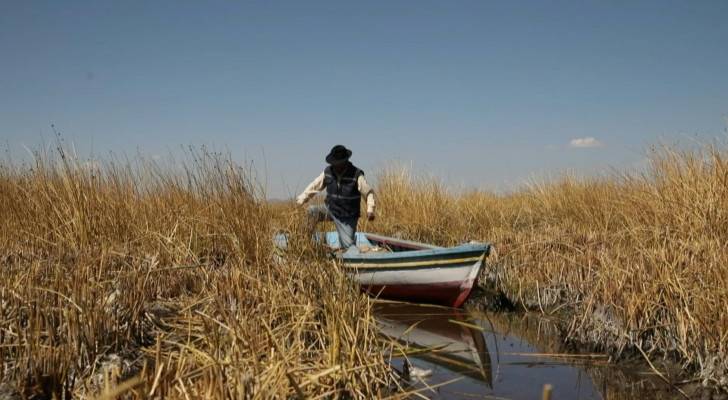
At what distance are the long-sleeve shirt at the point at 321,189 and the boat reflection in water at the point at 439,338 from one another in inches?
58.3

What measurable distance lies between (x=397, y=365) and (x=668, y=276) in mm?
2182

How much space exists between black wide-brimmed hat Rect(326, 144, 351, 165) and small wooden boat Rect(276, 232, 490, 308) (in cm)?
136

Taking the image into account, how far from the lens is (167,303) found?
446 cm

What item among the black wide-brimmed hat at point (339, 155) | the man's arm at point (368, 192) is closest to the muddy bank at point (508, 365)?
the man's arm at point (368, 192)

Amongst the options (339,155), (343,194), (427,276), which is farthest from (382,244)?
(427,276)

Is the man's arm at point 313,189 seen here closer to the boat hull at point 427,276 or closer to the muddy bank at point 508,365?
the boat hull at point 427,276

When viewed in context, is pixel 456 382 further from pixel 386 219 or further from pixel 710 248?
pixel 386 219

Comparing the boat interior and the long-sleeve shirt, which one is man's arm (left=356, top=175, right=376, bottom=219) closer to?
the long-sleeve shirt

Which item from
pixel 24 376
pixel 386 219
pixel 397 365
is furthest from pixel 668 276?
pixel 386 219

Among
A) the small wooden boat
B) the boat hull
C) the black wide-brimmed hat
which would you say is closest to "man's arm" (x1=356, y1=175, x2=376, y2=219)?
the black wide-brimmed hat

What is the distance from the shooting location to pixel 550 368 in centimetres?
425

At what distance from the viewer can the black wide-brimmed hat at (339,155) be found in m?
7.31

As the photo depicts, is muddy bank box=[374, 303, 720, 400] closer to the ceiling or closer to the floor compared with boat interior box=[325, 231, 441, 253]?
closer to the floor

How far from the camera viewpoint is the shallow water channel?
3727mm
